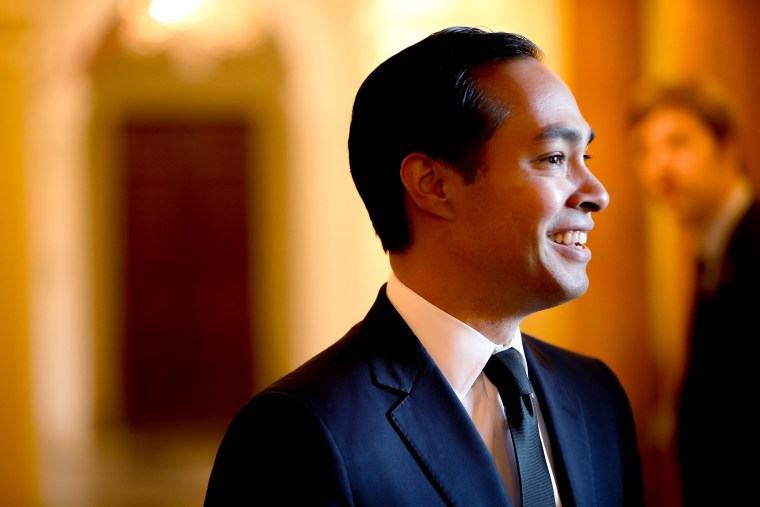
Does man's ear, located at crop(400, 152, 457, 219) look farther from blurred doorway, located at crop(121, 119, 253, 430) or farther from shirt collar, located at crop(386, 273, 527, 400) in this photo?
blurred doorway, located at crop(121, 119, 253, 430)

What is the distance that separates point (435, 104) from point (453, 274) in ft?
0.89

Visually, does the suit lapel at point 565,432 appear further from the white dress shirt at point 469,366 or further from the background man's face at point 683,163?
the background man's face at point 683,163

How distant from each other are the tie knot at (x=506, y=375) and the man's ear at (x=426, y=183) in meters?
0.25

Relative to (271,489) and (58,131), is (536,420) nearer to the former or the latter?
(271,489)

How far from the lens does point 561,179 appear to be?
1497 mm

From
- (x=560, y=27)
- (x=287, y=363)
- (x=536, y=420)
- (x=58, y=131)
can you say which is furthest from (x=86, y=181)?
(x=536, y=420)

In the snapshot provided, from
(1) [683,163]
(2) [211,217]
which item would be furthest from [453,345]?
(2) [211,217]

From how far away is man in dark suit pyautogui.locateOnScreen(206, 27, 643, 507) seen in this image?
141 cm

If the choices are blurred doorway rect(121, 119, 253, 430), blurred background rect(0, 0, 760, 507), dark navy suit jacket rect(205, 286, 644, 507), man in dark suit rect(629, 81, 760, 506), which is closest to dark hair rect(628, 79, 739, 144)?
man in dark suit rect(629, 81, 760, 506)

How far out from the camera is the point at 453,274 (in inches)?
60.6

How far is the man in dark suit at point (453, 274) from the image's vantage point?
1409 millimetres

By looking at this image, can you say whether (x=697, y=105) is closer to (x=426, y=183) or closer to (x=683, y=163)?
(x=683, y=163)

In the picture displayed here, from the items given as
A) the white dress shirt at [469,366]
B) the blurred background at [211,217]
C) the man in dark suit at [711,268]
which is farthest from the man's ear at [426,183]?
the man in dark suit at [711,268]

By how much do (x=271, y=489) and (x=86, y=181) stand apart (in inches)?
295
